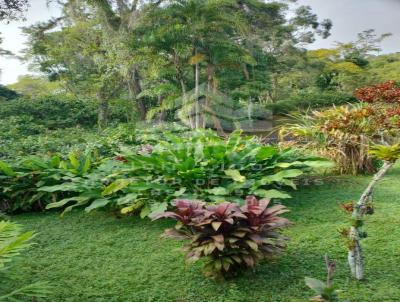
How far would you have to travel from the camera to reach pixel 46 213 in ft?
11.9

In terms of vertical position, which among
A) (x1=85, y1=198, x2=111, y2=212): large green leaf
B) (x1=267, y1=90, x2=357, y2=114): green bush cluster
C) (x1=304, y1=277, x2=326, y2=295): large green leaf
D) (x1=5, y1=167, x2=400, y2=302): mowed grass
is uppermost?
(x1=267, y1=90, x2=357, y2=114): green bush cluster

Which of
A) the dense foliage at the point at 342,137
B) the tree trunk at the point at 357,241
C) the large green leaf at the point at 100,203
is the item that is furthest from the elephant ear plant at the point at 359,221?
the dense foliage at the point at 342,137

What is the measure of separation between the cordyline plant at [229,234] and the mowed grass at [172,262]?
131 mm

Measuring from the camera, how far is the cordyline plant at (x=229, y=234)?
1918 millimetres

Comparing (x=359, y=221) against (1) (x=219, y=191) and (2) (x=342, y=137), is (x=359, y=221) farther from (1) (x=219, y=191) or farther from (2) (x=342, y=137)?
(2) (x=342, y=137)

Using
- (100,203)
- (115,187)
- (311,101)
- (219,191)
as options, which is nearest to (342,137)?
(219,191)

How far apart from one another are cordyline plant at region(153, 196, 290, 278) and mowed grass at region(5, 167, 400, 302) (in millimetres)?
131

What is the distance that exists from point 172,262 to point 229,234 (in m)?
0.56

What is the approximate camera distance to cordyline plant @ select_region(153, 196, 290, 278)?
6.29 ft

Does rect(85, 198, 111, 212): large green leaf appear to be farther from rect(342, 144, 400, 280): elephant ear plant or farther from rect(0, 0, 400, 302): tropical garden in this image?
rect(342, 144, 400, 280): elephant ear plant

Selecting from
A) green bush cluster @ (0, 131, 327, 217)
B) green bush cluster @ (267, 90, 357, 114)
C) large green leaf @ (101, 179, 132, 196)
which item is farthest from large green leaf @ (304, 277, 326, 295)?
green bush cluster @ (267, 90, 357, 114)

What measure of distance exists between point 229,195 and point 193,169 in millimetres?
358

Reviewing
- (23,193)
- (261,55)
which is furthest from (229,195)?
(261,55)

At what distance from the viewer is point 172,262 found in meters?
2.35
